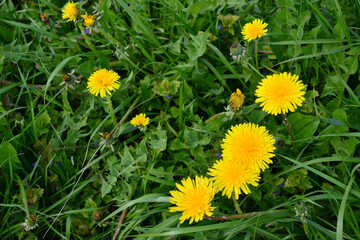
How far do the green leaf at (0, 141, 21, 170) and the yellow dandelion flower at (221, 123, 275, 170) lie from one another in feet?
3.68

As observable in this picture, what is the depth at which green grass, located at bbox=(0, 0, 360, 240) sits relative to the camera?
1.43 metres

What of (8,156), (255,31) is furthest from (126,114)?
(255,31)

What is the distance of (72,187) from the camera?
182 centimetres

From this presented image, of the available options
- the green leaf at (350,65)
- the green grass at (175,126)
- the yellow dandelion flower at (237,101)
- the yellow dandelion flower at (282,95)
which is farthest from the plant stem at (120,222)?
the green leaf at (350,65)

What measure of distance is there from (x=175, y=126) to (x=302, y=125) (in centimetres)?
64

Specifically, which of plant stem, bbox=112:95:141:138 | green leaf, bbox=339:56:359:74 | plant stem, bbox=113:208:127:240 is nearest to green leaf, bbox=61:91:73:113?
plant stem, bbox=112:95:141:138

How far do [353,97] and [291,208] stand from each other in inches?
21.4

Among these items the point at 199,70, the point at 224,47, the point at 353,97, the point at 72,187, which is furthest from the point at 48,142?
the point at 353,97

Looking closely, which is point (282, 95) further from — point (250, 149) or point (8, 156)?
point (8, 156)

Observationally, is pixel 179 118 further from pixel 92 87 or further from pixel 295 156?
pixel 295 156

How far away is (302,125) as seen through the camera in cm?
146

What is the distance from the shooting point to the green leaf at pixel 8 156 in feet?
5.65

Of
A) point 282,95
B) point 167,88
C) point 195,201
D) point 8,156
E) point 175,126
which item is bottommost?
point 8,156

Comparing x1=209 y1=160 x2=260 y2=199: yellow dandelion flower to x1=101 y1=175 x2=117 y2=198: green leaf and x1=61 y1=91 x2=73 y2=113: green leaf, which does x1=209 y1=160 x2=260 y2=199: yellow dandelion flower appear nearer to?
x1=101 y1=175 x2=117 y2=198: green leaf
